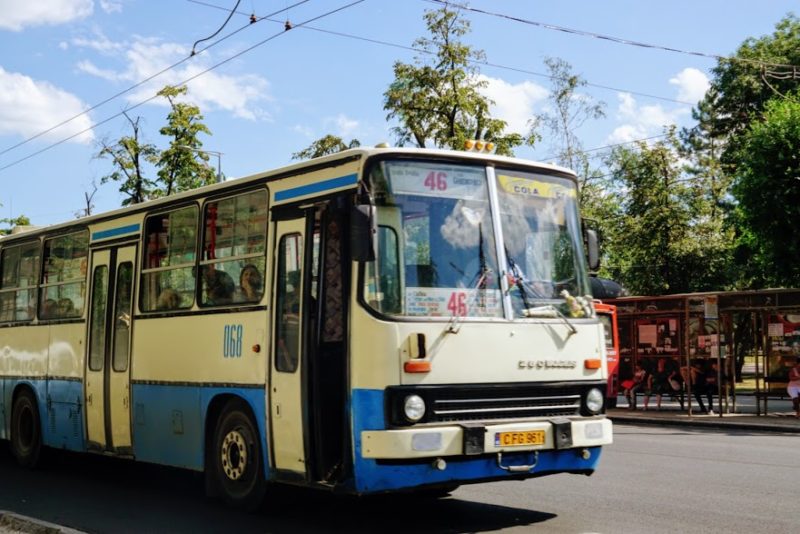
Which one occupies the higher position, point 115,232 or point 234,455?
point 115,232

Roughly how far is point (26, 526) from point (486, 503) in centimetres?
414

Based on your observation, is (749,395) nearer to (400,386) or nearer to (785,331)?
(785,331)

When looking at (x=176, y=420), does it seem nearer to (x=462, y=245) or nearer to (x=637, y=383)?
(x=462, y=245)

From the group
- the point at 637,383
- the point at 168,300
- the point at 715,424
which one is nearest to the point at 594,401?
the point at 168,300

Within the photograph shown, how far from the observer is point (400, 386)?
26.5ft

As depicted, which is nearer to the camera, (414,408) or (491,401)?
(414,408)

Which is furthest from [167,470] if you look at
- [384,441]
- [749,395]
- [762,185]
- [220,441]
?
[749,395]

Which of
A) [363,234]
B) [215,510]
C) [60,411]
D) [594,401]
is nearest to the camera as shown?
[363,234]

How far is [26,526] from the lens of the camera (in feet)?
29.2

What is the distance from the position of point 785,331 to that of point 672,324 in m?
2.90

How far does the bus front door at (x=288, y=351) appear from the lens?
29.3ft

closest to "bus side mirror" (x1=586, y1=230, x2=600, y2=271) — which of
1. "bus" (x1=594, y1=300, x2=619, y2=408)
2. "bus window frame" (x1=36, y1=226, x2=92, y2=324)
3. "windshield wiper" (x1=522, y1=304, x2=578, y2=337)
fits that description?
"windshield wiper" (x1=522, y1=304, x2=578, y2=337)

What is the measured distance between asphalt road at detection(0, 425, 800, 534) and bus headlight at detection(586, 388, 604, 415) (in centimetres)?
94

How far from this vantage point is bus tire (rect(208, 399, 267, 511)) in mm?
9555
